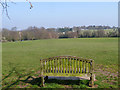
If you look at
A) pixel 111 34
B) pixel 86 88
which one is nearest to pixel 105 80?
pixel 86 88

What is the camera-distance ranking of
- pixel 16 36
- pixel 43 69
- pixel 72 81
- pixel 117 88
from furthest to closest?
pixel 16 36, pixel 72 81, pixel 43 69, pixel 117 88

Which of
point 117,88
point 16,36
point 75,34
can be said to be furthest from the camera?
point 75,34

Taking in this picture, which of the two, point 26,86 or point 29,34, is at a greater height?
point 29,34

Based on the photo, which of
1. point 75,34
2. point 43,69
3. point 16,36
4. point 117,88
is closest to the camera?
point 117,88

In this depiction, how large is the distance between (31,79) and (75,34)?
8005 cm

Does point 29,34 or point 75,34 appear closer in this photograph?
point 29,34

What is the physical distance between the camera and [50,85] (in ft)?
18.7

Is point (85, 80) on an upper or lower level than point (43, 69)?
lower

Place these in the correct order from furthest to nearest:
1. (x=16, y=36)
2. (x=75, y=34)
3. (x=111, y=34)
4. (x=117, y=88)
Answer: (x=75, y=34), (x=111, y=34), (x=16, y=36), (x=117, y=88)

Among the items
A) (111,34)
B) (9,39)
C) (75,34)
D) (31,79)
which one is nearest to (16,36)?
(9,39)

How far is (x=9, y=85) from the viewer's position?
5.95m

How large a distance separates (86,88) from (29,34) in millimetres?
71128

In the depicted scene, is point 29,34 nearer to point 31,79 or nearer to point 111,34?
point 111,34

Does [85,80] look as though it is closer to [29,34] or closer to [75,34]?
[29,34]
